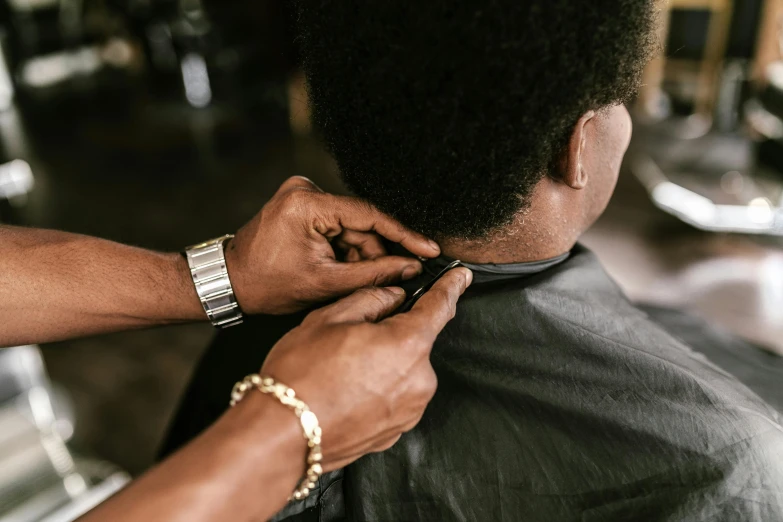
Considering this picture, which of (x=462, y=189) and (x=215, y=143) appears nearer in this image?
(x=462, y=189)

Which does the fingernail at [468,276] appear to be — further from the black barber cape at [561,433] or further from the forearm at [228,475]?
the forearm at [228,475]

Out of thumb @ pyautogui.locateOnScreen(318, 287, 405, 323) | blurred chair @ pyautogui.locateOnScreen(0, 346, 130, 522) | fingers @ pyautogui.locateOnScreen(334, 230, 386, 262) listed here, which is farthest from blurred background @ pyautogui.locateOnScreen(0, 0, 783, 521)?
thumb @ pyautogui.locateOnScreen(318, 287, 405, 323)

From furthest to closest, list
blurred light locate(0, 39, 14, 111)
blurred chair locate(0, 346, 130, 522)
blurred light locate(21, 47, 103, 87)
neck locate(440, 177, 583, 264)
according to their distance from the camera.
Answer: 1. blurred light locate(21, 47, 103, 87)
2. blurred light locate(0, 39, 14, 111)
3. blurred chair locate(0, 346, 130, 522)
4. neck locate(440, 177, 583, 264)

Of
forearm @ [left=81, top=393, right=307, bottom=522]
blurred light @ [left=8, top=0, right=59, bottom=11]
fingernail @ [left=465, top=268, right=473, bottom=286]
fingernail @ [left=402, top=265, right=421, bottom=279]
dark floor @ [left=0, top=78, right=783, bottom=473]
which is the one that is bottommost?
dark floor @ [left=0, top=78, right=783, bottom=473]

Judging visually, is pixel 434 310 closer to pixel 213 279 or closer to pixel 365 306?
pixel 365 306

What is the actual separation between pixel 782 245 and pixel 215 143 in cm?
418

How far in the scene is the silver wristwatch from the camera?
3.43 feet

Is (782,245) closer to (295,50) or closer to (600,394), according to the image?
(600,394)

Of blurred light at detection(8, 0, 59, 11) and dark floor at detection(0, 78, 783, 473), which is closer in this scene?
dark floor at detection(0, 78, 783, 473)

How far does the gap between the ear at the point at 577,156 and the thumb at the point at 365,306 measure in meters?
0.30

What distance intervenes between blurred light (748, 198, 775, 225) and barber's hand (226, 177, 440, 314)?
280 centimetres

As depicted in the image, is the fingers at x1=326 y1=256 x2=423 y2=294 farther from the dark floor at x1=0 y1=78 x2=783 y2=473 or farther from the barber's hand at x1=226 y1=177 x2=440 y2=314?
the dark floor at x1=0 y1=78 x2=783 y2=473

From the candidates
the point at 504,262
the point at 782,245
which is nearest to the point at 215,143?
the point at 782,245

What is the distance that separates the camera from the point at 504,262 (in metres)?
0.99
